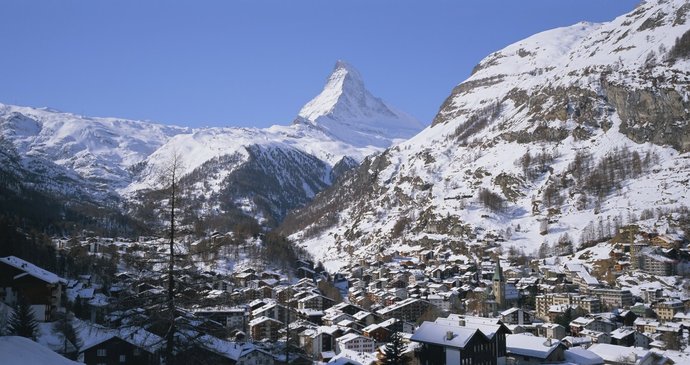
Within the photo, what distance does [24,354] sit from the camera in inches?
372

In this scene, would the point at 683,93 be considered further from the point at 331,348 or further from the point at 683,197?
the point at 331,348

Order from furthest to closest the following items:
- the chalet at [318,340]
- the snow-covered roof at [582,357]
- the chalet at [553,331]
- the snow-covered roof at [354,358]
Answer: the chalet at [553,331] → the chalet at [318,340] → the snow-covered roof at [582,357] → the snow-covered roof at [354,358]

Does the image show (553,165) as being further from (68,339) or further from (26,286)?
(68,339)

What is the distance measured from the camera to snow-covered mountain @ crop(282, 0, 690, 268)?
117m

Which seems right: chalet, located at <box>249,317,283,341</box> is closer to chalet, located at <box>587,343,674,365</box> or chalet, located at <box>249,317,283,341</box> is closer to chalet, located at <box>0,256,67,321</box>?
chalet, located at <box>0,256,67,321</box>

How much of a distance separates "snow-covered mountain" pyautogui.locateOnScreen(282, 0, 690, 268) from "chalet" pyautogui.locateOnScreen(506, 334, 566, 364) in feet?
213

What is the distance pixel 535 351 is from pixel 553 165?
328 feet

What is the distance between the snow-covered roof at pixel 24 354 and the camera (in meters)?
9.13

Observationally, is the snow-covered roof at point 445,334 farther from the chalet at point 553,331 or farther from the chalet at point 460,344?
the chalet at point 553,331

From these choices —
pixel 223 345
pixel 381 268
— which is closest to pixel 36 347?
pixel 223 345

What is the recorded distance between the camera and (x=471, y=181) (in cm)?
14388

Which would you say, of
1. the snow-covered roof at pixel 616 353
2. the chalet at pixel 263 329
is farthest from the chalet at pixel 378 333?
the snow-covered roof at pixel 616 353

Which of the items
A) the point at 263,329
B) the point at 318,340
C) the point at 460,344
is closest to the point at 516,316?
the point at 318,340

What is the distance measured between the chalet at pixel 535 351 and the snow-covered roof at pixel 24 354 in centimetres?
3881
